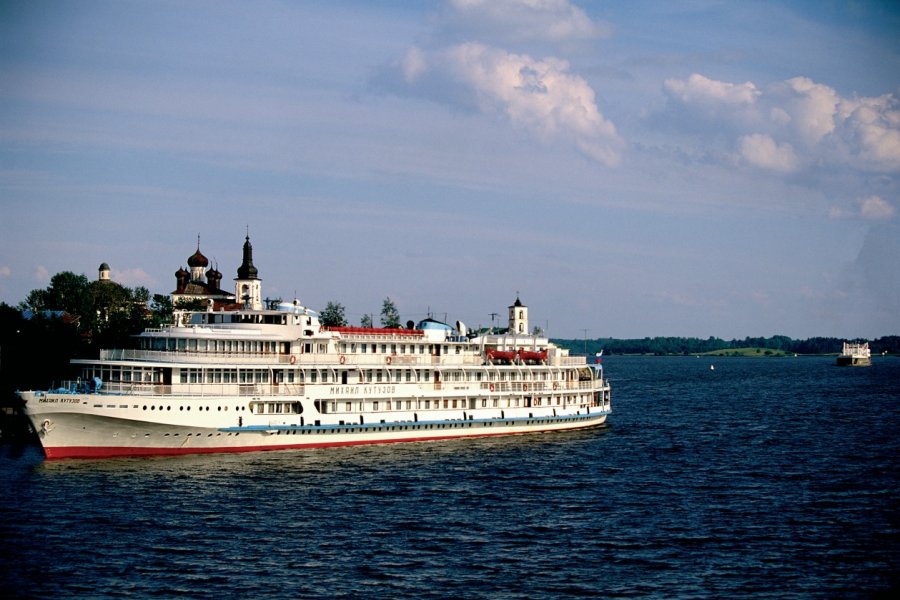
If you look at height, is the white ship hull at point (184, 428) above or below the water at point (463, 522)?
above

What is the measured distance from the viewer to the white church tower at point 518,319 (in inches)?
3703

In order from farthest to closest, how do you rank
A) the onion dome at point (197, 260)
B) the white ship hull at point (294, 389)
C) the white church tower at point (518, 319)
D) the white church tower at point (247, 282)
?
the onion dome at point (197, 260)
the white church tower at point (518, 319)
the white church tower at point (247, 282)
the white ship hull at point (294, 389)

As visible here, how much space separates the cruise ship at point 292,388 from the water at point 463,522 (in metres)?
2.06

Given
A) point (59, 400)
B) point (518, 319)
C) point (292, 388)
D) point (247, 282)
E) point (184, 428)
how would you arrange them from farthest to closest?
1. point (518, 319)
2. point (247, 282)
3. point (292, 388)
4. point (184, 428)
5. point (59, 400)

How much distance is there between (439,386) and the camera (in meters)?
76.9

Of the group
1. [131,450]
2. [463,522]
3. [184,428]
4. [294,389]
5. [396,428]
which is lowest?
[463,522]

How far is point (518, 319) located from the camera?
9425cm

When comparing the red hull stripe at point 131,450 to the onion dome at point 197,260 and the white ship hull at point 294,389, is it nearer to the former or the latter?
the white ship hull at point 294,389

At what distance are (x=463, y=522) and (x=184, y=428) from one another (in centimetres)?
2429

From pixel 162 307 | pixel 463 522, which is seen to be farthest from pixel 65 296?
pixel 463 522

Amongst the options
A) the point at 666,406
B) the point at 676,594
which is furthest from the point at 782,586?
the point at 666,406

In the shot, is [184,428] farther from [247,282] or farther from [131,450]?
[247,282]

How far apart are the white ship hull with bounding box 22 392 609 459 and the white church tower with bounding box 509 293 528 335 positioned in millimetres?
18849

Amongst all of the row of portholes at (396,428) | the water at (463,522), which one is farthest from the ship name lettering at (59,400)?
the row of portholes at (396,428)
